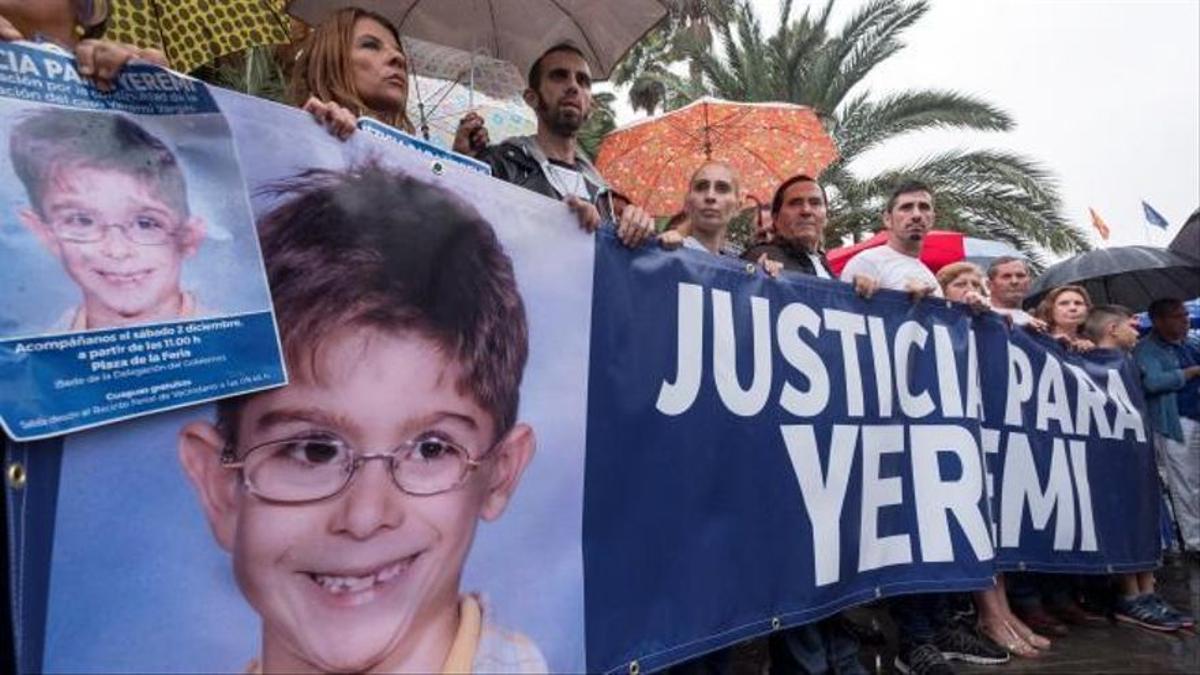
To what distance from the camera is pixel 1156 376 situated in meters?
5.34

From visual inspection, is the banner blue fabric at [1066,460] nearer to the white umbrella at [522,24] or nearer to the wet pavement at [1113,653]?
the wet pavement at [1113,653]

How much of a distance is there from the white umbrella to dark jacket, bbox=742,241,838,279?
0.97 m

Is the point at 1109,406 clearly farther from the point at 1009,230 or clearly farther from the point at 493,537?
the point at 1009,230

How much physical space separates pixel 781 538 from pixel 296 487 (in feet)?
5.40

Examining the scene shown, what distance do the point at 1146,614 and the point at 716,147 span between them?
13.4 feet

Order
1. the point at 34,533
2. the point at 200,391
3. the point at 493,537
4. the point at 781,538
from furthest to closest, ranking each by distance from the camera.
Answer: the point at 781,538
the point at 493,537
the point at 200,391
the point at 34,533

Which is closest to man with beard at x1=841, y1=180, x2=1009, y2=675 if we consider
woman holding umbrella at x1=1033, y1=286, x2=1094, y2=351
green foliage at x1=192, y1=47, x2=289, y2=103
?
woman holding umbrella at x1=1033, y1=286, x2=1094, y2=351

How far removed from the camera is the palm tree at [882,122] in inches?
514

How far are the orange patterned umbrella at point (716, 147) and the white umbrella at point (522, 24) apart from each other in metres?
2.70

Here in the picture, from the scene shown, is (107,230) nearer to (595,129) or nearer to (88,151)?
(88,151)

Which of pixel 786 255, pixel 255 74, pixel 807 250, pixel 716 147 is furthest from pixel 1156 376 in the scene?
pixel 255 74

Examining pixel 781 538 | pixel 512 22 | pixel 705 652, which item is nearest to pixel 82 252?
pixel 705 652

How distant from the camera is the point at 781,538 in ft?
9.26

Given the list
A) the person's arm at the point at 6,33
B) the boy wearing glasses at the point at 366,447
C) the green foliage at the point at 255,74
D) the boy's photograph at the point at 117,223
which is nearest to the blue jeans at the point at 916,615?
the boy wearing glasses at the point at 366,447
